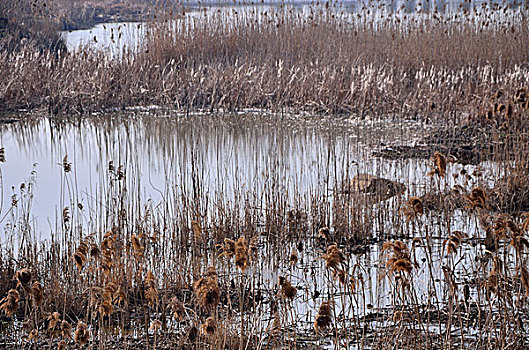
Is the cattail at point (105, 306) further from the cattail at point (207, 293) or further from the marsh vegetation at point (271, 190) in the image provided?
the cattail at point (207, 293)

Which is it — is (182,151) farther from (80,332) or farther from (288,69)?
(80,332)

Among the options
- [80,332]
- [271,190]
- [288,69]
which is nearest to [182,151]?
[271,190]

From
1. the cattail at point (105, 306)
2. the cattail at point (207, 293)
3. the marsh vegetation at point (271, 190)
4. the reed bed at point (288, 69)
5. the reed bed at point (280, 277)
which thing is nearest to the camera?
the cattail at point (207, 293)

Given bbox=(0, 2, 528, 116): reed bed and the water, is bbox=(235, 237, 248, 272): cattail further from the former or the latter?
bbox=(0, 2, 528, 116): reed bed

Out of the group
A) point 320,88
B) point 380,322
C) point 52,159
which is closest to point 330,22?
point 320,88

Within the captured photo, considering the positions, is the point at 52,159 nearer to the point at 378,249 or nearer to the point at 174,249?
the point at 174,249

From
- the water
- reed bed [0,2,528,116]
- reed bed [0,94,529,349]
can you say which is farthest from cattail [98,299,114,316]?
reed bed [0,2,528,116]

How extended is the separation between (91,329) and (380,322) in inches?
47.3

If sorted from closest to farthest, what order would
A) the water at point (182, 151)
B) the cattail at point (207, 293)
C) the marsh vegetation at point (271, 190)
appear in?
the cattail at point (207, 293)
the marsh vegetation at point (271, 190)
the water at point (182, 151)

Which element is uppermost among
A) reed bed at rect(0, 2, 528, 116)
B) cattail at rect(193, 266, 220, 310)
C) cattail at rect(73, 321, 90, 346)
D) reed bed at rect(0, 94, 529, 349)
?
reed bed at rect(0, 2, 528, 116)

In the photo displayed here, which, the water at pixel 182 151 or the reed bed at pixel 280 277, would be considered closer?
the reed bed at pixel 280 277

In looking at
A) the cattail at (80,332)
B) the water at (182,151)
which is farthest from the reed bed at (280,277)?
the water at (182,151)

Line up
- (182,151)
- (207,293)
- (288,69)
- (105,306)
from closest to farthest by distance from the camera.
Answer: (207,293) → (105,306) → (182,151) → (288,69)

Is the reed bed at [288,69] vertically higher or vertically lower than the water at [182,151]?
higher
